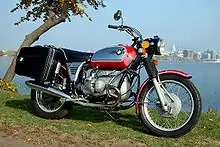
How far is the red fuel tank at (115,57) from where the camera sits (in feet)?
14.9

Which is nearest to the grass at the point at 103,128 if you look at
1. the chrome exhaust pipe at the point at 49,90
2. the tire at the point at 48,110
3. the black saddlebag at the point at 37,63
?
the tire at the point at 48,110

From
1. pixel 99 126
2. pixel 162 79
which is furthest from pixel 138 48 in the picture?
pixel 99 126

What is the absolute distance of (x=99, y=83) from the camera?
4.69m

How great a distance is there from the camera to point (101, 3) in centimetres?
958

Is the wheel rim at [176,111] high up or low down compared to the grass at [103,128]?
up

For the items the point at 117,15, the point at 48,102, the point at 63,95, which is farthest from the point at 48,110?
the point at 117,15

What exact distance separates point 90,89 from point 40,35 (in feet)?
16.4

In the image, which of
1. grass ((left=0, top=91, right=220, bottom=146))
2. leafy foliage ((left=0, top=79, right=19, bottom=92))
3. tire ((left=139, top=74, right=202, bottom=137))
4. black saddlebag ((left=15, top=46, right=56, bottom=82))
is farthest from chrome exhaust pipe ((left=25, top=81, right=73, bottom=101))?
leafy foliage ((left=0, top=79, right=19, bottom=92))

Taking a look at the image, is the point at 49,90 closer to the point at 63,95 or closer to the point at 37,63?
the point at 63,95

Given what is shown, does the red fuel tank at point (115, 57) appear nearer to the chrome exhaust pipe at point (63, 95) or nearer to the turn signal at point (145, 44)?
the turn signal at point (145, 44)

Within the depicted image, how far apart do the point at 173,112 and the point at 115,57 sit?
108cm

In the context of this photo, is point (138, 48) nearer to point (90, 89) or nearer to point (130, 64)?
point (130, 64)

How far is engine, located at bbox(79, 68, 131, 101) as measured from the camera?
4.61 metres

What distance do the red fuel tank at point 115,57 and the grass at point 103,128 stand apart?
0.88 meters
